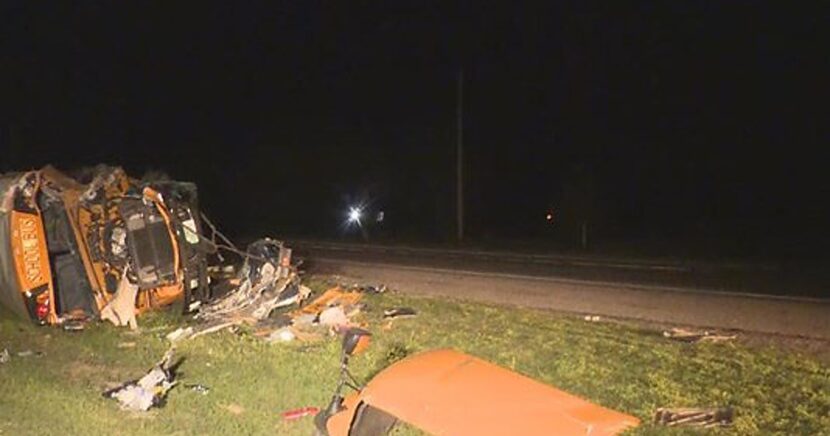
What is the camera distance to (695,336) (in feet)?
33.0

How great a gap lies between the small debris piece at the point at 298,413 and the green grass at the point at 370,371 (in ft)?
0.30

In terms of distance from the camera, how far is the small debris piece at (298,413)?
6.91 meters

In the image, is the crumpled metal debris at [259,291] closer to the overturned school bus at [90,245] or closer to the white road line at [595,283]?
the overturned school bus at [90,245]

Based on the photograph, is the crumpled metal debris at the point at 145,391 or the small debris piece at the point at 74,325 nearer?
the crumpled metal debris at the point at 145,391

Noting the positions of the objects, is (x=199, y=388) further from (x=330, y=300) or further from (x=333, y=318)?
(x=330, y=300)

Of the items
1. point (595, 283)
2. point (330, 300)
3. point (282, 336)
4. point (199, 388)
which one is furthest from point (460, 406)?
point (595, 283)

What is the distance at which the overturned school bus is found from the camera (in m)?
10.6

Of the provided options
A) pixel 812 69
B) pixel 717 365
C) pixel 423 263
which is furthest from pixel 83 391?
pixel 812 69

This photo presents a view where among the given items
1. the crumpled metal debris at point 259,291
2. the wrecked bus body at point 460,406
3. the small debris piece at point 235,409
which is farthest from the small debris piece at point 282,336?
the wrecked bus body at point 460,406

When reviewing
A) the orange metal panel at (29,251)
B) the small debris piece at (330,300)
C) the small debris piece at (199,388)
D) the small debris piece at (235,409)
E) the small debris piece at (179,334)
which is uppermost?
the orange metal panel at (29,251)

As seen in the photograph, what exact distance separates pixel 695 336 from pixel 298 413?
17.8 feet

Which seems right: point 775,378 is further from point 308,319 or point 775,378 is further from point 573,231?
point 573,231

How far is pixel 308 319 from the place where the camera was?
1091 centimetres

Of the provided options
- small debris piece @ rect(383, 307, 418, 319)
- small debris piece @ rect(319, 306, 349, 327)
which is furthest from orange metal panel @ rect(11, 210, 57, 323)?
small debris piece @ rect(383, 307, 418, 319)
